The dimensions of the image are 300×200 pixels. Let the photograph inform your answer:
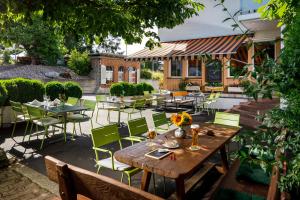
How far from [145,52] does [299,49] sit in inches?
614

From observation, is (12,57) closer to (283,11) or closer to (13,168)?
(13,168)

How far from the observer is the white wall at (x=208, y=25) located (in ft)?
56.3

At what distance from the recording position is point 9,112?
31.4 ft

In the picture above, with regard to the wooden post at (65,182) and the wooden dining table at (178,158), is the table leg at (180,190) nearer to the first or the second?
the wooden dining table at (178,158)

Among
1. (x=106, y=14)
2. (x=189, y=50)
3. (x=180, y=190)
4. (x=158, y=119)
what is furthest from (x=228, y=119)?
(x=189, y=50)

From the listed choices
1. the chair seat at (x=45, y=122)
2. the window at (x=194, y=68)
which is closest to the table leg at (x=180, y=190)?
the chair seat at (x=45, y=122)

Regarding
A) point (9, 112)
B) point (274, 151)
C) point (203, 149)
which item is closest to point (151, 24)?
point (203, 149)

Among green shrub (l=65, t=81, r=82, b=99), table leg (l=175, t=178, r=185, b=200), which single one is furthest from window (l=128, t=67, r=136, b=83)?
table leg (l=175, t=178, r=185, b=200)

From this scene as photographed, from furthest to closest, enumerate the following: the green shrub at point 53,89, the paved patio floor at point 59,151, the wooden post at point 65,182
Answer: the green shrub at point 53,89
the paved patio floor at point 59,151
the wooden post at point 65,182

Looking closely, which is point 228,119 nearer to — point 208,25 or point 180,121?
point 180,121

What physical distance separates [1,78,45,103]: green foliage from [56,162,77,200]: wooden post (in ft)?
28.4

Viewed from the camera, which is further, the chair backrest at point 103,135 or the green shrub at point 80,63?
the green shrub at point 80,63

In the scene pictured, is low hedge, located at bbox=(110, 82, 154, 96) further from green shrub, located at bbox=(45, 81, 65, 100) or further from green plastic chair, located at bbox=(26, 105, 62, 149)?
green plastic chair, located at bbox=(26, 105, 62, 149)

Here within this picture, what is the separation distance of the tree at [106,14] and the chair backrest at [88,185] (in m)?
3.36
